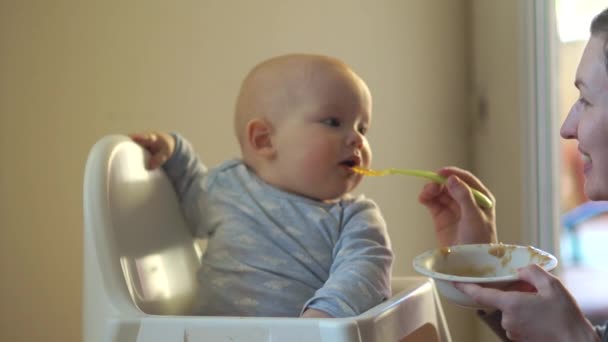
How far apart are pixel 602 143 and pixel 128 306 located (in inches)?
19.5

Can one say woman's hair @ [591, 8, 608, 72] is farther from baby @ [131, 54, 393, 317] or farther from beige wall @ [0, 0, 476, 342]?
beige wall @ [0, 0, 476, 342]

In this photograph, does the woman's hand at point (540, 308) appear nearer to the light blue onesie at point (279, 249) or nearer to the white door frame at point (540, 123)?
the light blue onesie at point (279, 249)

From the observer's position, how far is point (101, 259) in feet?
2.45

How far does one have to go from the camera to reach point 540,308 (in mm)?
679

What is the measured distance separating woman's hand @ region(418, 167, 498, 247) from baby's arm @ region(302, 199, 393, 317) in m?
0.10

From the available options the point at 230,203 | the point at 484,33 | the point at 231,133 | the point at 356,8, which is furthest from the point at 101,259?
the point at 484,33

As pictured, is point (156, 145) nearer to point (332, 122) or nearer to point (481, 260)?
point (332, 122)

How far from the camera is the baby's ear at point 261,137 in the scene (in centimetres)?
91

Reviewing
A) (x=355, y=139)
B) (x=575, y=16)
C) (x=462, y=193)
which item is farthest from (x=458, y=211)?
(x=575, y=16)

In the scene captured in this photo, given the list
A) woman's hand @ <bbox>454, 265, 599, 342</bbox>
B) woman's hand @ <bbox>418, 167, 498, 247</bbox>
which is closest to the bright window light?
woman's hand @ <bbox>418, 167, 498, 247</bbox>

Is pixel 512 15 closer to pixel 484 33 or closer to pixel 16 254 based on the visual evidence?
pixel 484 33

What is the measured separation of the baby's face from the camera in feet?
2.88

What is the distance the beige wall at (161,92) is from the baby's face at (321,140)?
1.09ft

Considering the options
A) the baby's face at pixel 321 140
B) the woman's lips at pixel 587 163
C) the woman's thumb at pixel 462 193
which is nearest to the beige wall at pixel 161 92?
the baby's face at pixel 321 140
